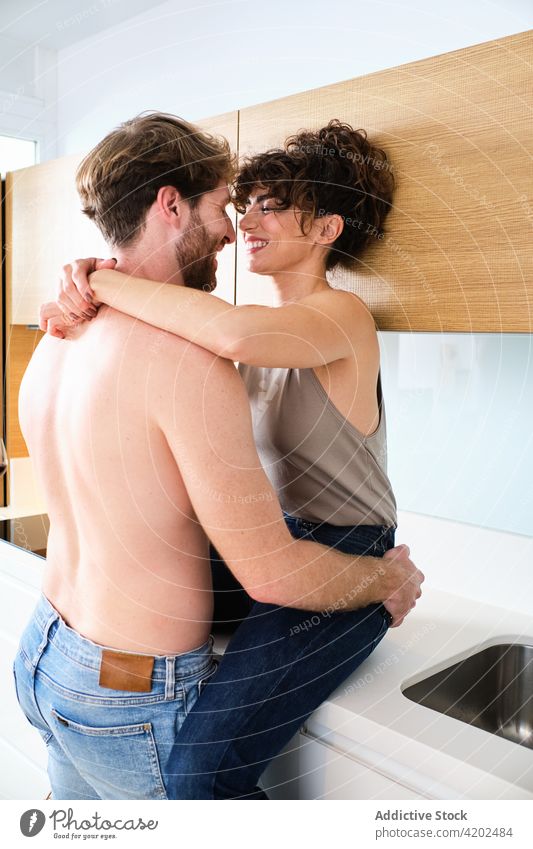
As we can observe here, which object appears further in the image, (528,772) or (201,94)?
(201,94)

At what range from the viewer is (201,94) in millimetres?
2062

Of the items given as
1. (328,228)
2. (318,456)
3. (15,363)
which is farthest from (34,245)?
(318,456)

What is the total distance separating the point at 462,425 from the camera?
4.80 ft

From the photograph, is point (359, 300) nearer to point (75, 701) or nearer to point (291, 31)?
point (75, 701)

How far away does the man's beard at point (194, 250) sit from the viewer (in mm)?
939

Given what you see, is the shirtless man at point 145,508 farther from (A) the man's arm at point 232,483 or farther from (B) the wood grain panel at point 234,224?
(B) the wood grain panel at point 234,224

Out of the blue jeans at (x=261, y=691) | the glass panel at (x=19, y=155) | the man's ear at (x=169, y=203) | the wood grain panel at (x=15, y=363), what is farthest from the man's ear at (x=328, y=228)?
the glass panel at (x=19, y=155)

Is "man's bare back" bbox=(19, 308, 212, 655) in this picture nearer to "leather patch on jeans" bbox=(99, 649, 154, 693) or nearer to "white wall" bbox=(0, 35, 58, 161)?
"leather patch on jeans" bbox=(99, 649, 154, 693)

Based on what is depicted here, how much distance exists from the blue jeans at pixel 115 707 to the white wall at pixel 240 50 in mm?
1254

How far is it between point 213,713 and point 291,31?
1583 mm

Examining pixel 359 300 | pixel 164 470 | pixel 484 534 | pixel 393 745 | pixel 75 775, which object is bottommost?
pixel 75 775

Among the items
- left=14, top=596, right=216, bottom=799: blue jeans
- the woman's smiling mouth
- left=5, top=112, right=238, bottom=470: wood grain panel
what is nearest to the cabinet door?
left=5, top=112, right=238, bottom=470: wood grain panel
